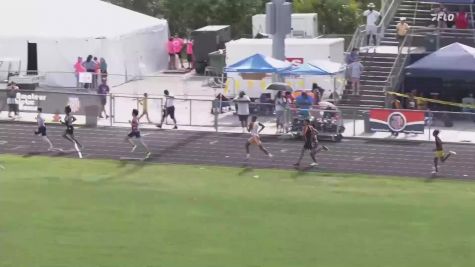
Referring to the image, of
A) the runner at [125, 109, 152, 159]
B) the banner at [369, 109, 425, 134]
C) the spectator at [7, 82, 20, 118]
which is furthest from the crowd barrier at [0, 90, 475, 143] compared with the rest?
the runner at [125, 109, 152, 159]

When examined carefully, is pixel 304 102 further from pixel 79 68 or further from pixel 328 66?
pixel 79 68

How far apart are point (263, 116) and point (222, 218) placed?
47.7ft

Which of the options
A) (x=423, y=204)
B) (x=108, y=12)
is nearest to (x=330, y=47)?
(x=108, y=12)

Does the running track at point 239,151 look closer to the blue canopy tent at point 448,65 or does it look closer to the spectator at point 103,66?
the blue canopy tent at point 448,65

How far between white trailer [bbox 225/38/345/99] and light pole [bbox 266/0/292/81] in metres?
1.20

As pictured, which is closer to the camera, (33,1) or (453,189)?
(453,189)

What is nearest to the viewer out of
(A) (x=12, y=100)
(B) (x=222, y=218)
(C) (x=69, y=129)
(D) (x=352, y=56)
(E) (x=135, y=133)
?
(B) (x=222, y=218)

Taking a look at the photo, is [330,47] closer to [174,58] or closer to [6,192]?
[174,58]

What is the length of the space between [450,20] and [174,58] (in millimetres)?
14443

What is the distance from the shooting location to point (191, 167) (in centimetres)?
2864

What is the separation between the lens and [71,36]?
42281 mm

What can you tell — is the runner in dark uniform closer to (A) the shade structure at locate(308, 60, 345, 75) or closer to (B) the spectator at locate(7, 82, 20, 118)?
(B) the spectator at locate(7, 82, 20, 118)

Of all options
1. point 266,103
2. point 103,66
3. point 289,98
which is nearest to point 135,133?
point 289,98

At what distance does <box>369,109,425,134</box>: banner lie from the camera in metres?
31.7
